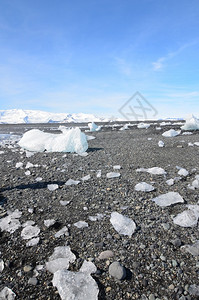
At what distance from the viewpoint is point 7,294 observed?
141cm

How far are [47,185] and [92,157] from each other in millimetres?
1903

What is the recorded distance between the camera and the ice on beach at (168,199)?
8.36ft

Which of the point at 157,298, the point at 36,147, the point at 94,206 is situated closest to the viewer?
the point at 157,298

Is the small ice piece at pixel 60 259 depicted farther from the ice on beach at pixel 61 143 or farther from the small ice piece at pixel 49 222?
the ice on beach at pixel 61 143

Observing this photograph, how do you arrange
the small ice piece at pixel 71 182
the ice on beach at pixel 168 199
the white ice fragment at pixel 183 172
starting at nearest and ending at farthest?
the ice on beach at pixel 168 199 → the small ice piece at pixel 71 182 → the white ice fragment at pixel 183 172

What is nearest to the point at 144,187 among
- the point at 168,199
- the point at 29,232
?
the point at 168,199

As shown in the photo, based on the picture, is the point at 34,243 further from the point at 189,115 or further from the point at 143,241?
the point at 189,115

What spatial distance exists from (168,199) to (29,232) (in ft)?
5.63

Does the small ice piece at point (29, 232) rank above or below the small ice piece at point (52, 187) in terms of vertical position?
below

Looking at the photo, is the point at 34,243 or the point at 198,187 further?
the point at 198,187

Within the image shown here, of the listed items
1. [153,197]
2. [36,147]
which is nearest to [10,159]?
[36,147]

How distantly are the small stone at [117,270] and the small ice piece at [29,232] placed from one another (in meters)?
0.88

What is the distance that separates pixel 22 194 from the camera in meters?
3.00

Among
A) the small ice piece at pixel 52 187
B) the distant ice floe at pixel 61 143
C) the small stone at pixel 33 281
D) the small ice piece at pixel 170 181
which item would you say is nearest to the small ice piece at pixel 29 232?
the small stone at pixel 33 281
